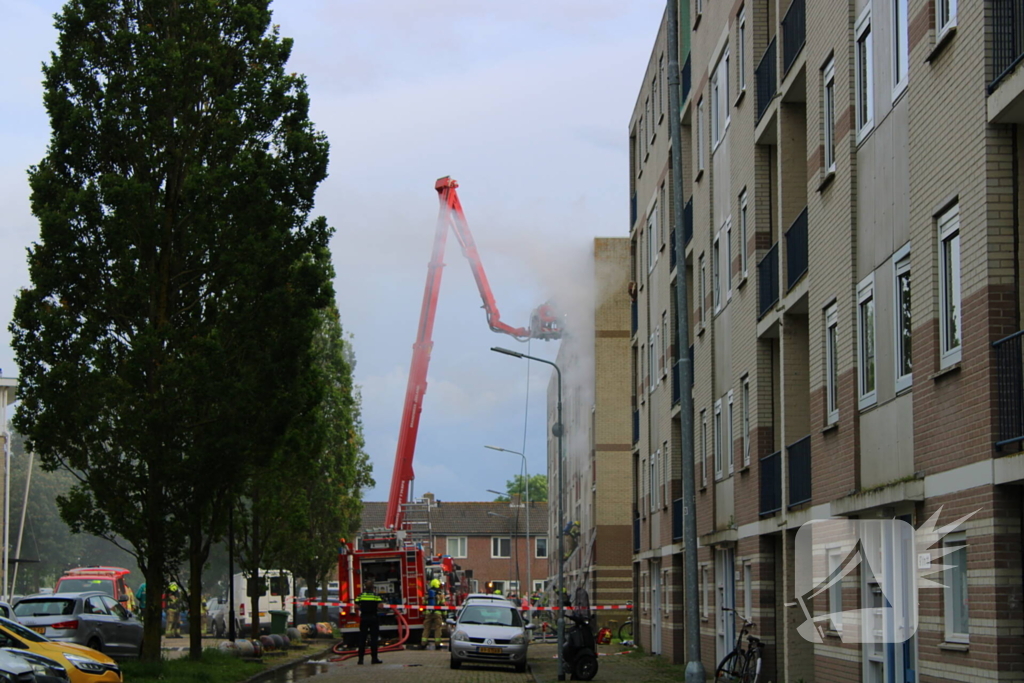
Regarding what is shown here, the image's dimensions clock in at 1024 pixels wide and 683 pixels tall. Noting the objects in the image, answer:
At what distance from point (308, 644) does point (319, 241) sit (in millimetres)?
21068

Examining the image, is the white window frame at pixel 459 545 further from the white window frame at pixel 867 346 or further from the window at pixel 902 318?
the window at pixel 902 318

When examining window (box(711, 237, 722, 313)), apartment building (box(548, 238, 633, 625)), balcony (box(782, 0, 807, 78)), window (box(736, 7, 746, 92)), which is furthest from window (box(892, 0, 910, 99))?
apartment building (box(548, 238, 633, 625))

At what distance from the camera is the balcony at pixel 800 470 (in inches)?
720

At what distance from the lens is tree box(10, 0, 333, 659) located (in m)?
21.2

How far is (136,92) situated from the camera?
878 inches

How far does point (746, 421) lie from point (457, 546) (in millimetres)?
82516

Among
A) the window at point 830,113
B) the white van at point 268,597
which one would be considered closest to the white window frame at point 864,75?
the window at point 830,113

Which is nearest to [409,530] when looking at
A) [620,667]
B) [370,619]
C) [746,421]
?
[370,619]

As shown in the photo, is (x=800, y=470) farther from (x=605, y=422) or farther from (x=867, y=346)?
(x=605, y=422)

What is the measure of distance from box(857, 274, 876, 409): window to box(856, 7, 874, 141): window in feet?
6.31

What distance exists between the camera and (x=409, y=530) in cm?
4253

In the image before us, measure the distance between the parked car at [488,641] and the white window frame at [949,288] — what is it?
18373mm

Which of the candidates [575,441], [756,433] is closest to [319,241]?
[756,433]

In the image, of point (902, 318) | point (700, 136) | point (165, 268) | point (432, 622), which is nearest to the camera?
point (902, 318)
